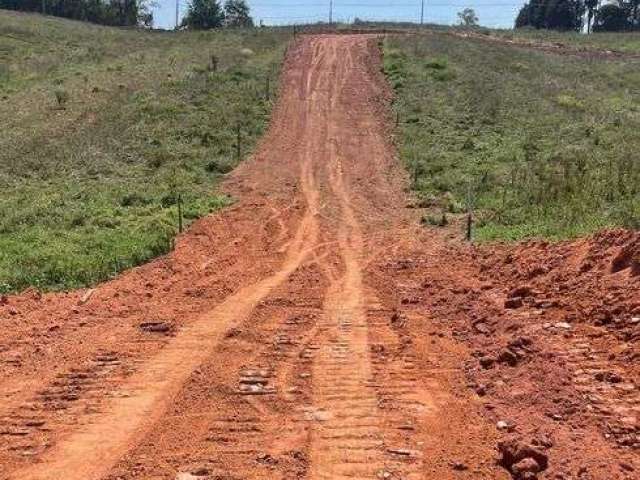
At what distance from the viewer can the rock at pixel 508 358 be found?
6904 millimetres

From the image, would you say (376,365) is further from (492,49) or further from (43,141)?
(492,49)

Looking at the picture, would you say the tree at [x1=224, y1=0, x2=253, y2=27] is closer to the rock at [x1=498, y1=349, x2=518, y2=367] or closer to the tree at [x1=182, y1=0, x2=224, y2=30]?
the tree at [x1=182, y1=0, x2=224, y2=30]

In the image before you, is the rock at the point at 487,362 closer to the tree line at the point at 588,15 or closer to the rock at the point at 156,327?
the rock at the point at 156,327

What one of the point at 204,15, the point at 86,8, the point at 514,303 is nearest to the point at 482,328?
the point at 514,303

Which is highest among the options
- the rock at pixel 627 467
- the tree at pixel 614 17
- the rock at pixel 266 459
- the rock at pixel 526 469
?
the tree at pixel 614 17

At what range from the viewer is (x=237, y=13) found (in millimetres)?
70812

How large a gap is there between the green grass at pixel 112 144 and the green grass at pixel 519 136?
5805 millimetres

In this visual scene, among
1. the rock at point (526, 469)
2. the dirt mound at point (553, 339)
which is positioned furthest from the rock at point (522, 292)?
the rock at point (526, 469)

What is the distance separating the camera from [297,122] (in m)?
24.9

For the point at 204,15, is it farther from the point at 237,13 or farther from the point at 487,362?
the point at 487,362

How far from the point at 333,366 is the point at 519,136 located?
55.7 feet

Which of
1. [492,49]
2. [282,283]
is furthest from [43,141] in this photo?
[492,49]

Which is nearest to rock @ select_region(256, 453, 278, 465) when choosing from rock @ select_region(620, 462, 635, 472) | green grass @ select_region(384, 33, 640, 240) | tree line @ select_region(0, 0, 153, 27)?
rock @ select_region(620, 462, 635, 472)

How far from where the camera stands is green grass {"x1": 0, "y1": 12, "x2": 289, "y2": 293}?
12.3 meters
